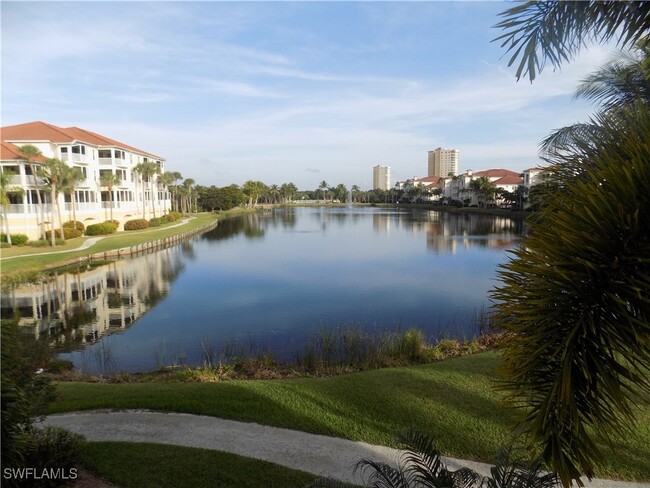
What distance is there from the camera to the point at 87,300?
22922mm

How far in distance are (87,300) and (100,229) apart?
26.6 meters

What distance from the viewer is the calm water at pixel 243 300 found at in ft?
53.4

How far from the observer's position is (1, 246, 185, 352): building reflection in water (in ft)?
59.2

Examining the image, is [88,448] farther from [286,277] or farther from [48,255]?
[48,255]

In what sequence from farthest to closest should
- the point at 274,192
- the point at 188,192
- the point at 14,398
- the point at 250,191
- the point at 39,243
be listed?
the point at 274,192 < the point at 250,191 < the point at 188,192 < the point at 39,243 < the point at 14,398

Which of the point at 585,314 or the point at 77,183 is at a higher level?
the point at 77,183

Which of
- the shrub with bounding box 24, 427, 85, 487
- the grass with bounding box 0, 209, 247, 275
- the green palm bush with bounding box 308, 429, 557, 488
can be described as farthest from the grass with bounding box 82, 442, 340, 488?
the grass with bounding box 0, 209, 247, 275

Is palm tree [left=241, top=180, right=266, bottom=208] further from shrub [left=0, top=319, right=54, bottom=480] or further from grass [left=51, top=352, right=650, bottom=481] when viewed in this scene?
shrub [left=0, top=319, right=54, bottom=480]

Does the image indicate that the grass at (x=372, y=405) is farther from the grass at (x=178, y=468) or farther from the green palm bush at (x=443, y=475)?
the green palm bush at (x=443, y=475)

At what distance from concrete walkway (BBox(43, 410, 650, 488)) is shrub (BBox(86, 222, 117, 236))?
42.9 m

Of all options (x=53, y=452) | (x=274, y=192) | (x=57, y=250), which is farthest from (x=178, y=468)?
(x=274, y=192)

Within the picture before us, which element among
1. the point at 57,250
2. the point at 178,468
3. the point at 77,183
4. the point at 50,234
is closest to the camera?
the point at 178,468

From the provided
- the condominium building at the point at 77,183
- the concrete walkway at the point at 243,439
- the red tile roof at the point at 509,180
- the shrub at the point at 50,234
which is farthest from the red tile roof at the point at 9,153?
the red tile roof at the point at 509,180

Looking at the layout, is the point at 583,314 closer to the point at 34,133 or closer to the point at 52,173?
the point at 52,173
